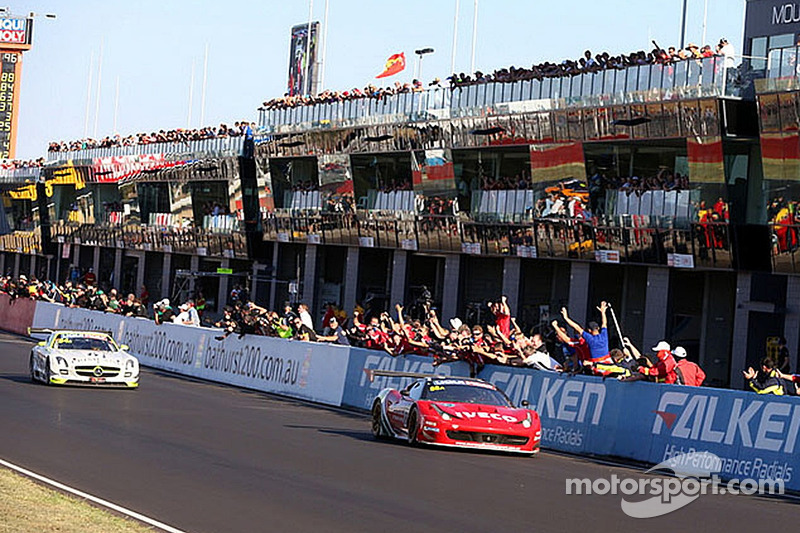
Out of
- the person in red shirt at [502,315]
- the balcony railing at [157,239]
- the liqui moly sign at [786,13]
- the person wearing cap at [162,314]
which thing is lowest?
the person wearing cap at [162,314]

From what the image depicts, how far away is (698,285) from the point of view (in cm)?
4172

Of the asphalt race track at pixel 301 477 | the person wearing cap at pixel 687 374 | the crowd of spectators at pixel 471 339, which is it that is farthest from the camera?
the crowd of spectators at pixel 471 339

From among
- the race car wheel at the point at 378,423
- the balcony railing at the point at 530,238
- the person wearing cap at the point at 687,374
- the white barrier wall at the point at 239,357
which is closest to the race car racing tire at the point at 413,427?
the race car wheel at the point at 378,423

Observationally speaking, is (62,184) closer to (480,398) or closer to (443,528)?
(480,398)

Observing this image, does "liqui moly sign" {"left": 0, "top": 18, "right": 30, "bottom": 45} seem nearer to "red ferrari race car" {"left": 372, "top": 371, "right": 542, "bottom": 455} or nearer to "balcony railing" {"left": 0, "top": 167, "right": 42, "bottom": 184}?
"balcony railing" {"left": 0, "top": 167, "right": 42, "bottom": 184}

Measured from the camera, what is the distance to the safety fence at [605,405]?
18.4m

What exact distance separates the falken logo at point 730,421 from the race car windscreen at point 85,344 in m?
15.1

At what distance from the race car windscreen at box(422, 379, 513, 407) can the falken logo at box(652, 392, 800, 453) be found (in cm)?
270

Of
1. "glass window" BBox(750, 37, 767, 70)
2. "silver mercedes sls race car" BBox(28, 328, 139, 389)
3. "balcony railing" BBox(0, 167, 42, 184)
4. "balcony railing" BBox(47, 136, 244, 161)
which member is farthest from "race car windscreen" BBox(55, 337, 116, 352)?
"balcony railing" BBox(0, 167, 42, 184)

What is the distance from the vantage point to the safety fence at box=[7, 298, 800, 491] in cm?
1836

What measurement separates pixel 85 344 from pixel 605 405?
14043 millimetres

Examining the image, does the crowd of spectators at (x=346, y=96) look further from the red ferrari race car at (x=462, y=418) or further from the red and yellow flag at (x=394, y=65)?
the red ferrari race car at (x=462, y=418)

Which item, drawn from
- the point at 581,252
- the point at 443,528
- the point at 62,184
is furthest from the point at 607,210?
the point at 62,184

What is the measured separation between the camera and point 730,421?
1898 centimetres
